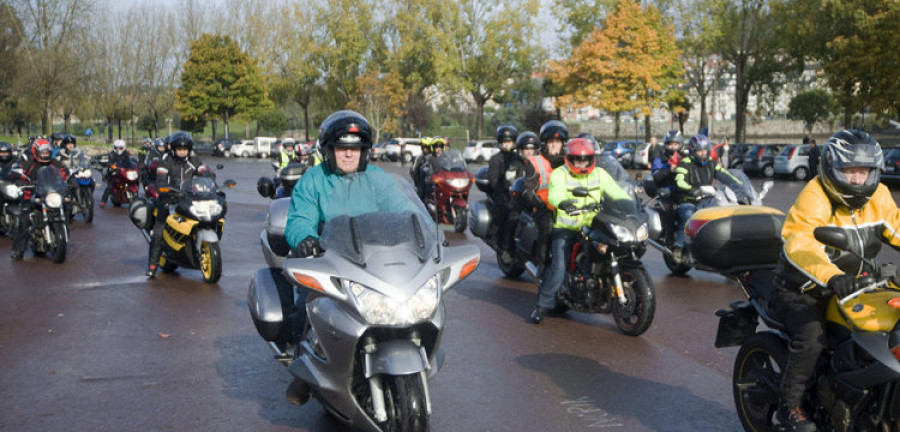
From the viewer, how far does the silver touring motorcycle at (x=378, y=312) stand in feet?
13.4

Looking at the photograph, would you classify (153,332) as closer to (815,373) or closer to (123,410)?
(123,410)

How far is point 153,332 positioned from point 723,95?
120379 millimetres

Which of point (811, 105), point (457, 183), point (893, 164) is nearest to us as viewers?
point (457, 183)

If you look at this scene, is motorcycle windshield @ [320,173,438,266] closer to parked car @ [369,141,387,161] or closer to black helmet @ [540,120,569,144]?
black helmet @ [540,120,569,144]

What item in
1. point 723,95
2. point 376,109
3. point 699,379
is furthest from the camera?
point 723,95

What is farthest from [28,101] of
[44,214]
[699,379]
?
[699,379]

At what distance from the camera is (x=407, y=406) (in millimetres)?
4070

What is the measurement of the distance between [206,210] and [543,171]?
393 centimetres

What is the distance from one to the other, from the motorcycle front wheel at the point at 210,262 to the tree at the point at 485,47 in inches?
2117

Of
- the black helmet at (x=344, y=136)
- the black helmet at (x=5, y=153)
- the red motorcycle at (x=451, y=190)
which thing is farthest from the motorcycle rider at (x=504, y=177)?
the black helmet at (x=5, y=153)

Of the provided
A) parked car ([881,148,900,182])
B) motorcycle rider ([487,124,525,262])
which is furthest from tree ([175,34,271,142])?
motorcycle rider ([487,124,525,262])

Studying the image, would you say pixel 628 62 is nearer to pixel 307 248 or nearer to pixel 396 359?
pixel 307 248

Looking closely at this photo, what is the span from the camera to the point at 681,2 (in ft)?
165

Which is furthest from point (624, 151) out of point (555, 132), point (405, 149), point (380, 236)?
point (380, 236)
